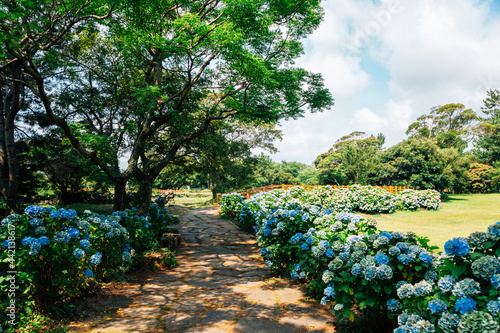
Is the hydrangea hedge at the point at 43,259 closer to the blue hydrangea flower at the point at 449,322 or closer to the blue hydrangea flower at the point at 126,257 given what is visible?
the blue hydrangea flower at the point at 126,257

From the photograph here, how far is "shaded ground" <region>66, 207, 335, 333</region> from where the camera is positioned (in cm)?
264

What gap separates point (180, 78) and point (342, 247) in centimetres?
882

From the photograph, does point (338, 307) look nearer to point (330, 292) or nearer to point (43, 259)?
point (330, 292)

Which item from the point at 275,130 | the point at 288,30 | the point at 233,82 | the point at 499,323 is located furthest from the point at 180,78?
the point at 275,130

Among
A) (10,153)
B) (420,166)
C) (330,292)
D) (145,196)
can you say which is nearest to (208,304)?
(330,292)

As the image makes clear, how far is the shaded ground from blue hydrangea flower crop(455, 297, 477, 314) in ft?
4.10

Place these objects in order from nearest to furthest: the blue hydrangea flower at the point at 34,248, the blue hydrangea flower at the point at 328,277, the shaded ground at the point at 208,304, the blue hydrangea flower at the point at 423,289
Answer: the blue hydrangea flower at the point at 423,289 → the blue hydrangea flower at the point at 328,277 → the blue hydrangea flower at the point at 34,248 → the shaded ground at the point at 208,304

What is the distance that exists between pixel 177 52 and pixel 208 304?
5.57 meters

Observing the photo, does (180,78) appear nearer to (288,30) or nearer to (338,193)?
(288,30)

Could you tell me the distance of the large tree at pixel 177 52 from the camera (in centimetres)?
474

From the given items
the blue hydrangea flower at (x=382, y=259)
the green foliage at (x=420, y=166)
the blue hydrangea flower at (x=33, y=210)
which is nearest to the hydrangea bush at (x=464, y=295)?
the blue hydrangea flower at (x=382, y=259)

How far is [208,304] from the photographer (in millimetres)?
3189

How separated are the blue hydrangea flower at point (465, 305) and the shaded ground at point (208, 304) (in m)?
1.25

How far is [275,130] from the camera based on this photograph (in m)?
21.3
